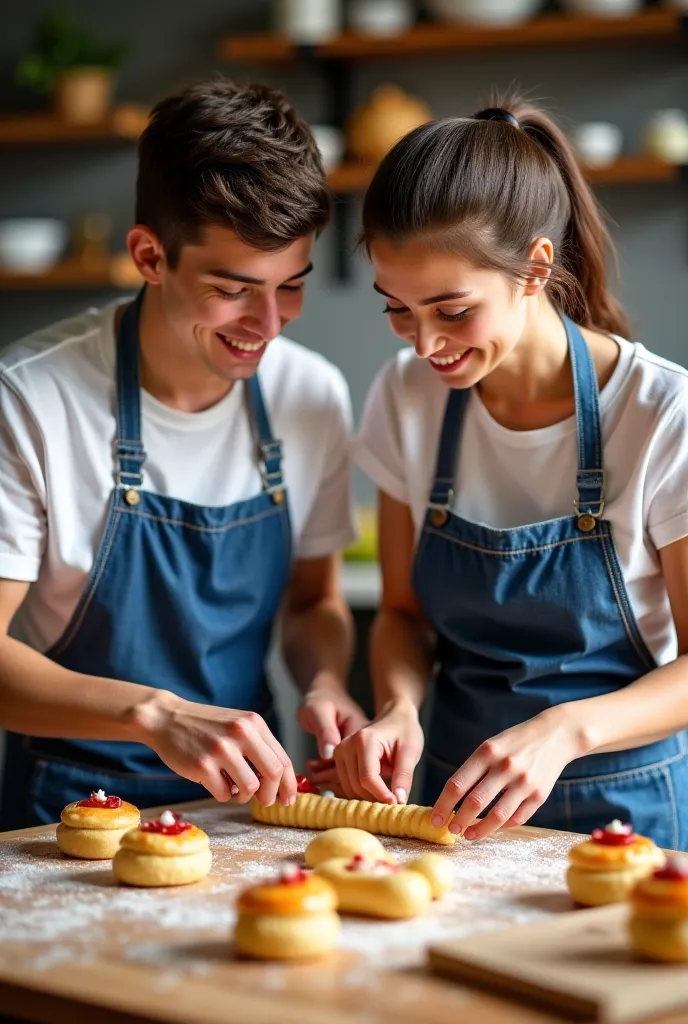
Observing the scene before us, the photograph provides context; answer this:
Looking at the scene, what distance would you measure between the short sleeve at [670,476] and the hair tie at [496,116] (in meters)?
0.44

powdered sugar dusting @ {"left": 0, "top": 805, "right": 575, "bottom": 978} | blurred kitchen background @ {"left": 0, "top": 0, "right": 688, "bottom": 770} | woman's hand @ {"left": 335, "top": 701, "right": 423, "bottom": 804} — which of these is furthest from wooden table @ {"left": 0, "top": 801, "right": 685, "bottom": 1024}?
blurred kitchen background @ {"left": 0, "top": 0, "right": 688, "bottom": 770}

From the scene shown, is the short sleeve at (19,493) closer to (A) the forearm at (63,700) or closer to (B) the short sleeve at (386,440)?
Answer: (A) the forearm at (63,700)

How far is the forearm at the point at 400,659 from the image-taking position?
1.84m

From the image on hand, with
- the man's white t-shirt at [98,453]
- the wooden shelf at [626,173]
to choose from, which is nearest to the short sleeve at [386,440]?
the man's white t-shirt at [98,453]

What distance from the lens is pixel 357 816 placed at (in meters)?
1.60

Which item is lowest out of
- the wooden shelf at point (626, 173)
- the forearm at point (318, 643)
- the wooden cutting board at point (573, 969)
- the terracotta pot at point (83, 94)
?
the wooden cutting board at point (573, 969)

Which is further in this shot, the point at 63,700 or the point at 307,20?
the point at 307,20

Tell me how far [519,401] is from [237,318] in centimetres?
41

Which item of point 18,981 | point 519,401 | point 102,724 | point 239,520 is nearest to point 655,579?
point 519,401

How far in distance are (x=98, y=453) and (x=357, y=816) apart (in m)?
0.63

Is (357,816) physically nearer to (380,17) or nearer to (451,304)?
(451,304)

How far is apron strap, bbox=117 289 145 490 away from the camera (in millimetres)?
1858

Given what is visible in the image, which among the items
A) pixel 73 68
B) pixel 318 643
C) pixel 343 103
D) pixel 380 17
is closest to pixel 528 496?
pixel 318 643

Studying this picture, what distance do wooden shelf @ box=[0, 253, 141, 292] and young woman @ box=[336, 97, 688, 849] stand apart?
7.34ft
